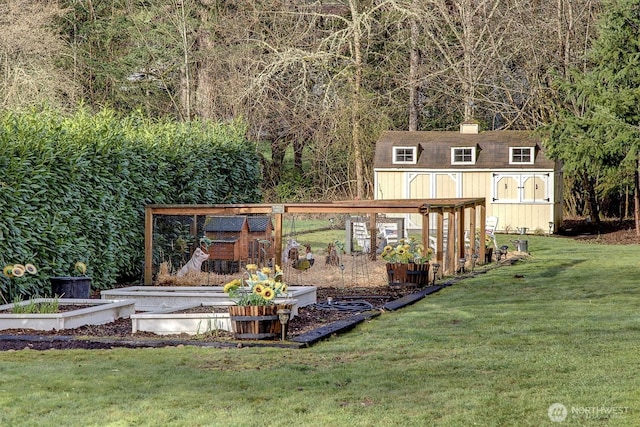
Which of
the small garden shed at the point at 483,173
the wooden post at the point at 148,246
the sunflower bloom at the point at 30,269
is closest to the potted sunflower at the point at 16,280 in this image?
the sunflower bloom at the point at 30,269

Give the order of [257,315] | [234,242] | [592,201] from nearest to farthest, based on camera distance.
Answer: [257,315] → [234,242] → [592,201]

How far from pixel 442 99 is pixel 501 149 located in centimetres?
550

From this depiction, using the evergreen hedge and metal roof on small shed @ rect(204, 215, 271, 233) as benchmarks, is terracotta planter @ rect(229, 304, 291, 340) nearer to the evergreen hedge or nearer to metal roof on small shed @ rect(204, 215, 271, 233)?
the evergreen hedge

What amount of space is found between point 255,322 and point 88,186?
5.78 metres

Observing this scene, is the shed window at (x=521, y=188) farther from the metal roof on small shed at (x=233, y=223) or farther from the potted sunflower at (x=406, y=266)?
the potted sunflower at (x=406, y=266)

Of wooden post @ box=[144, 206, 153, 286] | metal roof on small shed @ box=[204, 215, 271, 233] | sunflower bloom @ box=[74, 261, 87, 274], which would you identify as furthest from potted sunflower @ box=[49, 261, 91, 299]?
metal roof on small shed @ box=[204, 215, 271, 233]

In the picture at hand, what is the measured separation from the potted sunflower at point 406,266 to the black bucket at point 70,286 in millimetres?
4723

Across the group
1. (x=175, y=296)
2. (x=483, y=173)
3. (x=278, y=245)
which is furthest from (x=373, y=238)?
(x=483, y=173)

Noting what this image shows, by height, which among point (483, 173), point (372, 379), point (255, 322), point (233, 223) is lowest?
point (372, 379)

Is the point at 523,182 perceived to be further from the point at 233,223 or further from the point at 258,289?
the point at 258,289

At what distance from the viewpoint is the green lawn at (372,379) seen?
6.27 metres

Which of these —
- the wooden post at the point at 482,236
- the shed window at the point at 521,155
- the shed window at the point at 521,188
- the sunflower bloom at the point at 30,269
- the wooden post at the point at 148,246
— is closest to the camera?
the sunflower bloom at the point at 30,269

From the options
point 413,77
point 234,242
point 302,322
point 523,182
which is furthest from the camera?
point 413,77

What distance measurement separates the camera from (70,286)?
1291 centimetres
